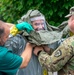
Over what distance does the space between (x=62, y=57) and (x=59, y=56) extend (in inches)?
1.2

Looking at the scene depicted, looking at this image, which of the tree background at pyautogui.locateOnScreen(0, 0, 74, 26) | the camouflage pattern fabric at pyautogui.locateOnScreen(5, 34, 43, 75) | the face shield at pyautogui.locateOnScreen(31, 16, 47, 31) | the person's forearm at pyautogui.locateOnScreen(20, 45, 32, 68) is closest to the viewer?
the person's forearm at pyautogui.locateOnScreen(20, 45, 32, 68)

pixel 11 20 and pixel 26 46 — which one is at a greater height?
pixel 26 46

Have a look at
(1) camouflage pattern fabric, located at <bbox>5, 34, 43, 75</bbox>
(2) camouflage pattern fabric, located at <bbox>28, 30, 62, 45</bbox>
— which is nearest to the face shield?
(2) camouflage pattern fabric, located at <bbox>28, 30, 62, 45</bbox>

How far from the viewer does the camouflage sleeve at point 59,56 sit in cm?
312

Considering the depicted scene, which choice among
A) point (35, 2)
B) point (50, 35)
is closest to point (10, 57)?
point (50, 35)

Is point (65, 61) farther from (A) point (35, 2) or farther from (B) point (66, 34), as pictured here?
(A) point (35, 2)

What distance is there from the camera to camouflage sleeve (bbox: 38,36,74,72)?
3123 mm

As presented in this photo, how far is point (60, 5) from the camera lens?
5262 millimetres

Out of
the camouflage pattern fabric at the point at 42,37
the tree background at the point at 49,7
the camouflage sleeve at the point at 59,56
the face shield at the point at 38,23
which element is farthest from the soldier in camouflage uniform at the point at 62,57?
the tree background at the point at 49,7

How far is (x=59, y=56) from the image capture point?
3.15 meters

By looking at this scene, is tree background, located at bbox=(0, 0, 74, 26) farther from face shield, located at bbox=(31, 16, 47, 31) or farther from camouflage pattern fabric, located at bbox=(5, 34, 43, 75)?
camouflage pattern fabric, located at bbox=(5, 34, 43, 75)

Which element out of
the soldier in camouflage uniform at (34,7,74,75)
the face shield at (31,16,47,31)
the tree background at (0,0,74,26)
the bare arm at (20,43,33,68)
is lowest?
the tree background at (0,0,74,26)

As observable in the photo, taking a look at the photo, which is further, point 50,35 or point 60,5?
point 60,5

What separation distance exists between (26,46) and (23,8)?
2.30 metres
